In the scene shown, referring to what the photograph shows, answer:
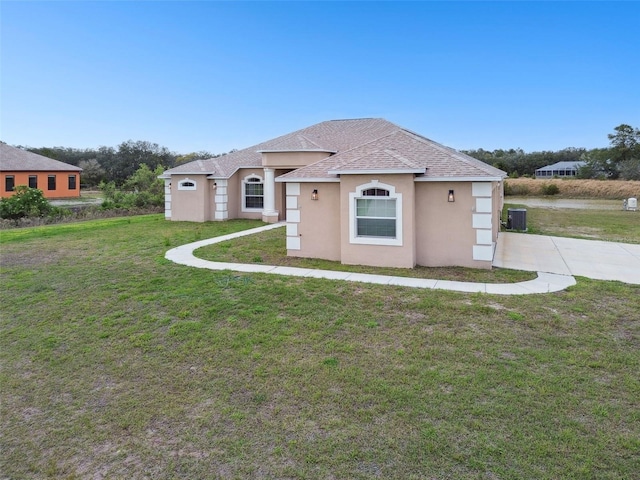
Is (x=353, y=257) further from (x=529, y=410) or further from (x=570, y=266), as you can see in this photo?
(x=529, y=410)

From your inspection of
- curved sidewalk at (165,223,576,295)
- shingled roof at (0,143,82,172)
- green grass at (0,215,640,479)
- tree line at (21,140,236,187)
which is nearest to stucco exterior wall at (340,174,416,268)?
curved sidewalk at (165,223,576,295)

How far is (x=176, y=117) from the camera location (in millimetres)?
36438

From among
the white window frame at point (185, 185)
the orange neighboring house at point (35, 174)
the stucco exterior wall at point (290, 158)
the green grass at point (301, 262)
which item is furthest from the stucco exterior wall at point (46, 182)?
the green grass at point (301, 262)

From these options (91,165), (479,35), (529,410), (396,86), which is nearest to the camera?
(529,410)

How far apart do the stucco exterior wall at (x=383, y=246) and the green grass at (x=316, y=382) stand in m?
2.27

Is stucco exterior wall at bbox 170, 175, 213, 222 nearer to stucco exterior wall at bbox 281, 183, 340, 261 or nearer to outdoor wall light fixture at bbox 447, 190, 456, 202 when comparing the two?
stucco exterior wall at bbox 281, 183, 340, 261

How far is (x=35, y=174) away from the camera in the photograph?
131 ft

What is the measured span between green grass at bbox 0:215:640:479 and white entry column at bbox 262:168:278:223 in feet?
42.5

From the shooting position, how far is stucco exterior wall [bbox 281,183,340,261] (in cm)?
1234

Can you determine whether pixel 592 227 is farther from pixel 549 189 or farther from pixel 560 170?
pixel 560 170

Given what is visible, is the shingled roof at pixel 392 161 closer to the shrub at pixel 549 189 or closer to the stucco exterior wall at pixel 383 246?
the stucco exterior wall at pixel 383 246

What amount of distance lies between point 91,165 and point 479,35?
168 ft

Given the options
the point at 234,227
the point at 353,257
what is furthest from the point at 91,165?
the point at 353,257

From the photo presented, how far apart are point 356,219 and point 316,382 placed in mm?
6918
